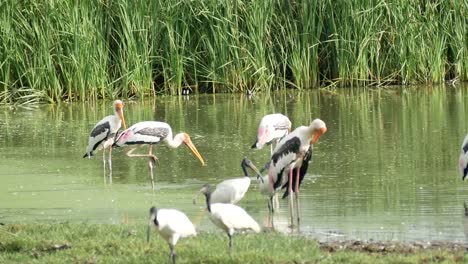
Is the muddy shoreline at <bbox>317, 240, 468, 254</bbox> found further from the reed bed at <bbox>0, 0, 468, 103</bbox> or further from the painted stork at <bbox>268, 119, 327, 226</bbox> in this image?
the reed bed at <bbox>0, 0, 468, 103</bbox>

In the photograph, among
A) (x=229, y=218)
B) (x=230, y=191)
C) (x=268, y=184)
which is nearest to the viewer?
(x=229, y=218)

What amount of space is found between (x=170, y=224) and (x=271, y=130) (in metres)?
5.31

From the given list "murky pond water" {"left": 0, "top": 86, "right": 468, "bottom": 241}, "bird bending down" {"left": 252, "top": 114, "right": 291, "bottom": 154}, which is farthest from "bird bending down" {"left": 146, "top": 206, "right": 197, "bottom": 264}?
"bird bending down" {"left": 252, "top": 114, "right": 291, "bottom": 154}

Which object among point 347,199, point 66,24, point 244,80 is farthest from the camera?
point 244,80

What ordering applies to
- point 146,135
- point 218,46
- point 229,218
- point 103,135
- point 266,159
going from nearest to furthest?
point 229,218, point 146,135, point 266,159, point 103,135, point 218,46

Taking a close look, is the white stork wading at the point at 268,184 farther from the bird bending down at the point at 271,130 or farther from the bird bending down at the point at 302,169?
the bird bending down at the point at 271,130

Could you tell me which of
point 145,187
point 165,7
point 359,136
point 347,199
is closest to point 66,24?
point 165,7

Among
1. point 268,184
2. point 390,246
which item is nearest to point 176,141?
point 268,184

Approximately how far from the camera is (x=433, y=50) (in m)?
21.2

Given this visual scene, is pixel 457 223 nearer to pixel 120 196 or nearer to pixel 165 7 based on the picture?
pixel 120 196

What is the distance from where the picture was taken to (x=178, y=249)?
8.22 meters

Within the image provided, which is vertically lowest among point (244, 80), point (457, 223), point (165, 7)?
point (457, 223)

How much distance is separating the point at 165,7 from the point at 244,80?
1.92 m

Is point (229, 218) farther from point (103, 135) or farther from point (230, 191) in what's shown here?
point (103, 135)
